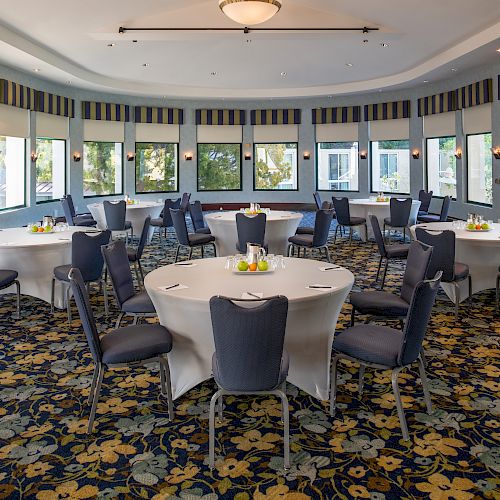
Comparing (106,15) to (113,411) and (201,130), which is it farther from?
(201,130)

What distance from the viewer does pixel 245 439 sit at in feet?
11.9

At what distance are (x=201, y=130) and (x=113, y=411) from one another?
1624 cm

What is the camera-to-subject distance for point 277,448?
351cm

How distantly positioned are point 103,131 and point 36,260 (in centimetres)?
1145

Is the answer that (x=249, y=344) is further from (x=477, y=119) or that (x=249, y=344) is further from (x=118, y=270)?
(x=477, y=119)

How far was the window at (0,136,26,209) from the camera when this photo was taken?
516 inches

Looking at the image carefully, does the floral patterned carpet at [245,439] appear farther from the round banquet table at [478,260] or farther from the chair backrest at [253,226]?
the chair backrest at [253,226]

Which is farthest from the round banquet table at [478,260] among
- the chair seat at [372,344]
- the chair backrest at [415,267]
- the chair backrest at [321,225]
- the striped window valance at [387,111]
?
the striped window valance at [387,111]

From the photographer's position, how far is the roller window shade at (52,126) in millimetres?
14377

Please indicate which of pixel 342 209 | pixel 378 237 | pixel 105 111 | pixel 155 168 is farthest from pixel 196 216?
pixel 155 168

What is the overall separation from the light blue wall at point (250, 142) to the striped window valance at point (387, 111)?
0.20m

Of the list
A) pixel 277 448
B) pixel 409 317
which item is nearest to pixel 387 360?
pixel 409 317

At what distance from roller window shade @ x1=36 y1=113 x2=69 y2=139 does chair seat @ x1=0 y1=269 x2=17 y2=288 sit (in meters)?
9.01

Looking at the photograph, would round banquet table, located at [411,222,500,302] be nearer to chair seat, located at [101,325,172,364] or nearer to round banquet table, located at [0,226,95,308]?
chair seat, located at [101,325,172,364]
